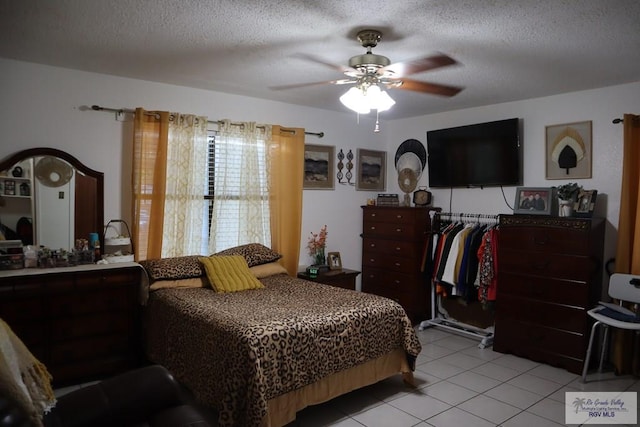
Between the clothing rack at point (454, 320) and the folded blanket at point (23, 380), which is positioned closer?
the folded blanket at point (23, 380)

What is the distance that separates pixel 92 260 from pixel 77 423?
1844 mm

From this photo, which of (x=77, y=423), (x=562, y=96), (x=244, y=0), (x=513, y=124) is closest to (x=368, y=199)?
(x=513, y=124)

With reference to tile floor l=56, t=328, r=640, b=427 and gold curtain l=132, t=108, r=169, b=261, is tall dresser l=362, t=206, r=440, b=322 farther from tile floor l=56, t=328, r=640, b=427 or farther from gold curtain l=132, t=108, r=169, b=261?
gold curtain l=132, t=108, r=169, b=261


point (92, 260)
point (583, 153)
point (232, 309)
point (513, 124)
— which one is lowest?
point (232, 309)

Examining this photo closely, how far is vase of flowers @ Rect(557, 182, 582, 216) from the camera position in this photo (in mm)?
3592


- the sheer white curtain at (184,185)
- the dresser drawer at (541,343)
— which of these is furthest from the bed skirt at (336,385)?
the sheer white curtain at (184,185)

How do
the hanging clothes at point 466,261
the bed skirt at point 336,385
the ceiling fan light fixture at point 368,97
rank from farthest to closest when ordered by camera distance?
the hanging clothes at point 466,261, the ceiling fan light fixture at point 368,97, the bed skirt at point 336,385

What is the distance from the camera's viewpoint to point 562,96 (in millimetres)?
3867

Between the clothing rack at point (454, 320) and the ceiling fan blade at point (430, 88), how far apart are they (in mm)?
1426

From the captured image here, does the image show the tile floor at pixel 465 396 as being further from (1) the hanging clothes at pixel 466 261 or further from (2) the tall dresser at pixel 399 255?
(2) the tall dresser at pixel 399 255

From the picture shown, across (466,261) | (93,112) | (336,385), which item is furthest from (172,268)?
(466,261)

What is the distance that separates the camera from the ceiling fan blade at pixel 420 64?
2910 millimetres

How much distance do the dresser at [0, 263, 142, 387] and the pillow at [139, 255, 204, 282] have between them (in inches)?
4.6

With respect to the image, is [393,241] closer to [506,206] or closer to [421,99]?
[506,206]
